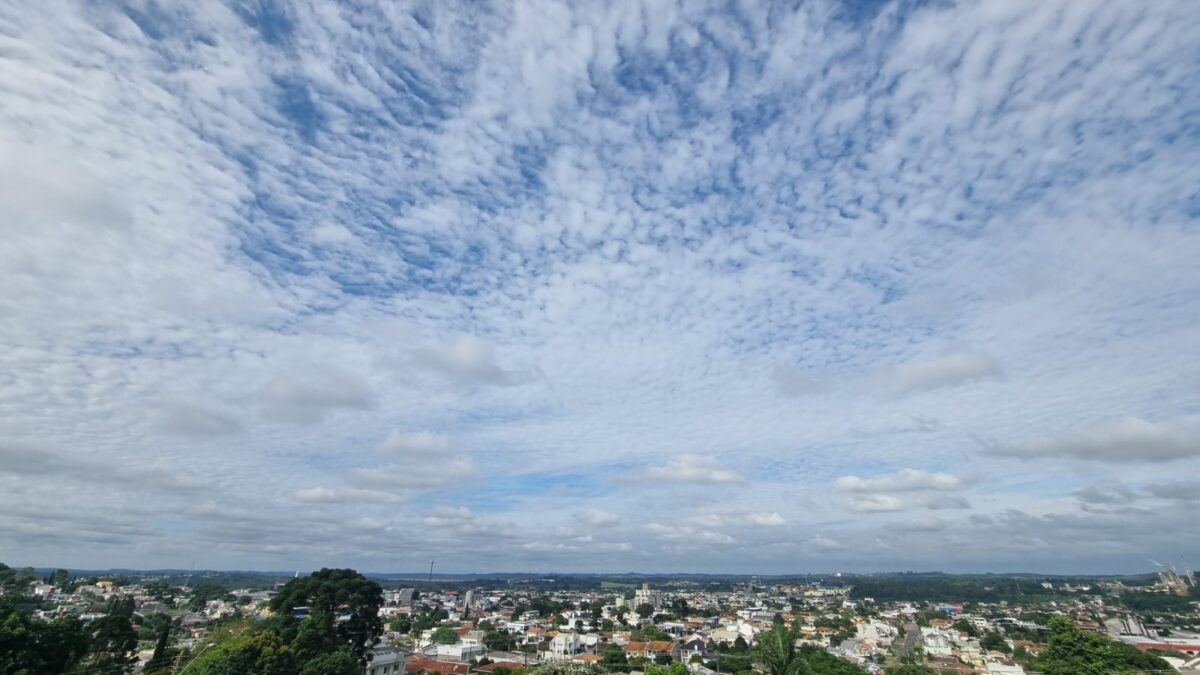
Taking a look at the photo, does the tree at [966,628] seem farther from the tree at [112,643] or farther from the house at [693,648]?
the tree at [112,643]

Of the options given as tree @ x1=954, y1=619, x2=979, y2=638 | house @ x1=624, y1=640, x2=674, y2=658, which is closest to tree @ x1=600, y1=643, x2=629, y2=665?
house @ x1=624, y1=640, x2=674, y2=658

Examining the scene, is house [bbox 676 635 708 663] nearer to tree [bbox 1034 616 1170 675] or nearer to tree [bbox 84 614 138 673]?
tree [bbox 1034 616 1170 675]

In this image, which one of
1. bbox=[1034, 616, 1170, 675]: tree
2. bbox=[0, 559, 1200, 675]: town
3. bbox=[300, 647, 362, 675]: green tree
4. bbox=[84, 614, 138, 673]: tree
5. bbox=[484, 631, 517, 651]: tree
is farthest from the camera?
bbox=[484, 631, 517, 651]: tree

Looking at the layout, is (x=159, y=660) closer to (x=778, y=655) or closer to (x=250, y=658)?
(x=250, y=658)

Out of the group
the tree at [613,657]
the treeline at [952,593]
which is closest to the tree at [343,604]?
Answer: the tree at [613,657]

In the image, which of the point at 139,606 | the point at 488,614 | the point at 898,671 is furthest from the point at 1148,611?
the point at 139,606

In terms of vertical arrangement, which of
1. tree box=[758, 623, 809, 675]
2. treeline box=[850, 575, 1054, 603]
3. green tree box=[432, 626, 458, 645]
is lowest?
treeline box=[850, 575, 1054, 603]

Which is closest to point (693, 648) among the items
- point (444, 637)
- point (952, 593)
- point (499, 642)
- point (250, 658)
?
point (499, 642)

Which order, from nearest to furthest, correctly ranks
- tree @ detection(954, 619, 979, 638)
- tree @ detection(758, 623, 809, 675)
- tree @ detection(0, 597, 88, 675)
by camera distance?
1. tree @ detection(0, 597, 88, 675)
2. tree @ detection(758, 623, 809, 675)
3. tree @ detection(954, 619, 979, 638)
